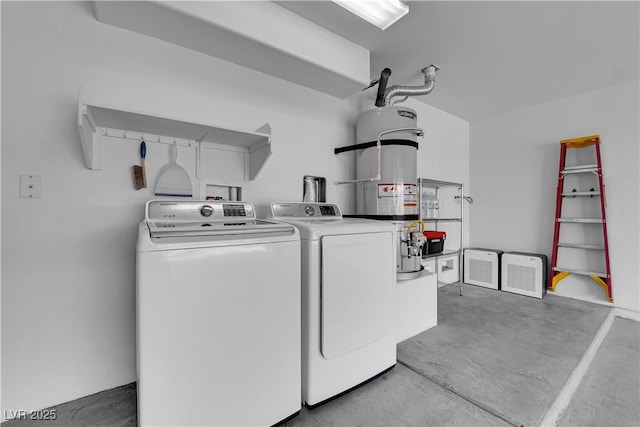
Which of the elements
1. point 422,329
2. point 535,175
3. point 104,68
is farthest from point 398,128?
point 535,175

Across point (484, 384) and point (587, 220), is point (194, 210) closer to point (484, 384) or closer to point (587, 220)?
point (484, 384)

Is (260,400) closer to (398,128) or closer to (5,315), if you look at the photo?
(5,315)

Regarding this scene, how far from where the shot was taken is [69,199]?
5.05 ft

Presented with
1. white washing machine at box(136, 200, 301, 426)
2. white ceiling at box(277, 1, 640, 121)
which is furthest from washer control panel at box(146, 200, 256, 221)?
white ceiling at box(277, 1, 640, 121)

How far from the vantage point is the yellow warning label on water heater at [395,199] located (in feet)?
8.03

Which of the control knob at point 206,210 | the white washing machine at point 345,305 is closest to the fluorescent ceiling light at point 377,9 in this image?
the white washing machine at point 345,305

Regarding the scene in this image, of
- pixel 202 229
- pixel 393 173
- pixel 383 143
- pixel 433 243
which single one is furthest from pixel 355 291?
pixel 433 243

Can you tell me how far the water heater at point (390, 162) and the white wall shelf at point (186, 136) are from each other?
104cm

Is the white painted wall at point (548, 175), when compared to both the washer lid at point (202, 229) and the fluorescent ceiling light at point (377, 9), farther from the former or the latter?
the washer lid at point (202, 229)

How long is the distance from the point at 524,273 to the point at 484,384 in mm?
2336

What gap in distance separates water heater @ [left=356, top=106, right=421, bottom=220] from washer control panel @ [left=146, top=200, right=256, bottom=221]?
1200 mm

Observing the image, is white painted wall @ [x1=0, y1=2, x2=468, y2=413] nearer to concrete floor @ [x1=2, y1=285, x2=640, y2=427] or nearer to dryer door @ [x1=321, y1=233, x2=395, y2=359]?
concrete floor @ [x1=2, y1=285, x2=640, y2=427]

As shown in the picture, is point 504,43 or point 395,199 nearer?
point 504,43

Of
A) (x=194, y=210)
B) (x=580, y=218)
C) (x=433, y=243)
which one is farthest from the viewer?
(x=580, y=218)
